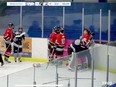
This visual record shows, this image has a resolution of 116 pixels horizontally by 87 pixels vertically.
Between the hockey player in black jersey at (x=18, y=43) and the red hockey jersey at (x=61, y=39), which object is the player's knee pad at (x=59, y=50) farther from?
the hockey player in black jersey at (x=18, y=43)

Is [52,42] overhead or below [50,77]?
overhead

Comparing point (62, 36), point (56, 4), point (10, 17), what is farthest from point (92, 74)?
point (10, 17)

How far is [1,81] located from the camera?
6.47 metres

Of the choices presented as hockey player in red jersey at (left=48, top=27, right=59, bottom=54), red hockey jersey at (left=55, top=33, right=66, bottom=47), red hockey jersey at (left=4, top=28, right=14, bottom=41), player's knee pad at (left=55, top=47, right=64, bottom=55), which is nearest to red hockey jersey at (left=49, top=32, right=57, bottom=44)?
hockey player in red jersey at (left=48, top=27, right=59, bottom=54)

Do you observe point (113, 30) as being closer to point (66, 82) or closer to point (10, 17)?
point (10, 17)

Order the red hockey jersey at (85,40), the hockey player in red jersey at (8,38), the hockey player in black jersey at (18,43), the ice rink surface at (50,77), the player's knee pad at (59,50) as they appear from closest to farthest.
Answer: the ice rink surface at (50,77) < the red hockey jersey at (85,40) < the player's knee pad at (59,50) < the hockey player in black jersey at (18,43) < the hockey player in red jersey at (8,38)

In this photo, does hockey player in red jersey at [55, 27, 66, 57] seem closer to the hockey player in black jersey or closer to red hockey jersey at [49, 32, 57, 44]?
red hockey jersey at [49, 32, 57, 44]

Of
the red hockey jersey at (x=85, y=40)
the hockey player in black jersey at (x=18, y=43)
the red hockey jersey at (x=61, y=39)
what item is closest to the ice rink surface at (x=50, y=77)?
the red hockey jersey at (x=85, y=40)

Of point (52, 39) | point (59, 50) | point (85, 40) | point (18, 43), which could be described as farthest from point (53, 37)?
point (18, 43)

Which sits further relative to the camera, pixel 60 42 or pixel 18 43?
pixel 18 43

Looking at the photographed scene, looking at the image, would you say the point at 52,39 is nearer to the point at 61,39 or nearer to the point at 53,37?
the point at 53,37

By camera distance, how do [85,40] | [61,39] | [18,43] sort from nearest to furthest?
[85,40]
[61,39]
[18,43]

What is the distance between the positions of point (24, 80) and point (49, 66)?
505 millimetres

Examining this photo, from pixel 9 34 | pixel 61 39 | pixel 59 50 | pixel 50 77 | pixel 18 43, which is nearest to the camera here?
pixel 50 77
